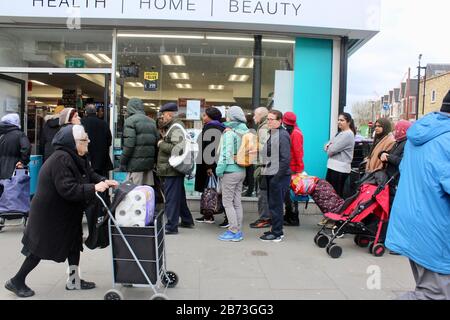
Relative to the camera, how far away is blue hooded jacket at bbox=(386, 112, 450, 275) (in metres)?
3.16

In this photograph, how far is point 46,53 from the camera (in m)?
8.93

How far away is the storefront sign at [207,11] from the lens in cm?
792

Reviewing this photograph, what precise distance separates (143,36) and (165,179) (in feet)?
11.0

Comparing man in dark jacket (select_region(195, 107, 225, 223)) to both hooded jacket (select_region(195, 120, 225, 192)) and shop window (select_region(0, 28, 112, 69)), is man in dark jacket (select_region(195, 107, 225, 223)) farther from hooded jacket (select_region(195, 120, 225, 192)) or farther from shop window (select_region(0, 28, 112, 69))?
shop window (select_region(0, 28, 112, 69))

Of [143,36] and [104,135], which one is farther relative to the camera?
[143,36]

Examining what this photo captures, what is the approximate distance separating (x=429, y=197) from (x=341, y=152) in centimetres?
430

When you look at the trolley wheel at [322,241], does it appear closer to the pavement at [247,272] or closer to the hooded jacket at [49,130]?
the pavement at [247,272]

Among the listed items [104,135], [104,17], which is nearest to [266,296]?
[104,135]

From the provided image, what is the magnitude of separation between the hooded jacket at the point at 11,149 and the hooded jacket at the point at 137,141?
1608 millimetres

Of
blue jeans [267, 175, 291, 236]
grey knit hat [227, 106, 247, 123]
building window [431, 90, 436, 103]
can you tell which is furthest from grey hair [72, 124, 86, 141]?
building window [431, 90, 436, 103]

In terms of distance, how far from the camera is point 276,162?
20.9ft

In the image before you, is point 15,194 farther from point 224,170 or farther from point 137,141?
point 224,170

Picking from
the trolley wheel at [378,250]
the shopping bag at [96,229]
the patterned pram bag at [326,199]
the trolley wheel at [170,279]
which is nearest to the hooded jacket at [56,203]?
the shopping bag at [96,229]

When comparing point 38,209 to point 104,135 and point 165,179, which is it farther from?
point 104,135
